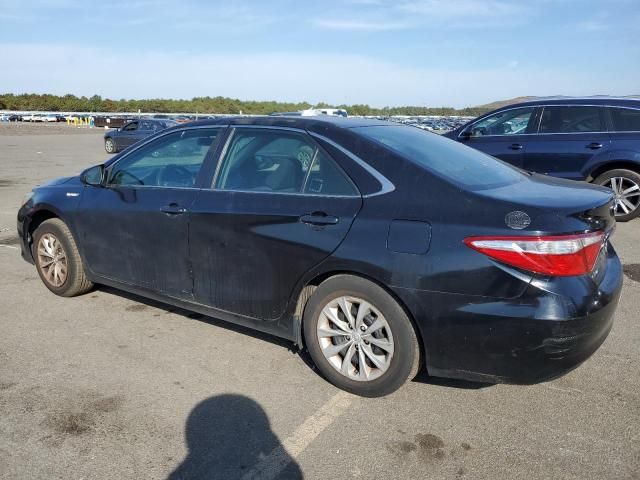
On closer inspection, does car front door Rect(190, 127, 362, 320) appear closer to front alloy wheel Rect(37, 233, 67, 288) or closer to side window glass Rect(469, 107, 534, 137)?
front alloy wheel Rect(37, 233, 67, 288)

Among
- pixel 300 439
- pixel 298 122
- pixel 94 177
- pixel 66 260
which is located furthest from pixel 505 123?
pixel 300 439

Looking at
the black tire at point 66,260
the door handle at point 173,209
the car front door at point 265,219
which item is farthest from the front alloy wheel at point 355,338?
the black tire at point 66,260

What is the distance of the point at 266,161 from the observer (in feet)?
12.4

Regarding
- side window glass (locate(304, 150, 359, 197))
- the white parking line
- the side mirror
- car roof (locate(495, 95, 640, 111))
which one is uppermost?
car roof (locate(495, 95, 640, 111))

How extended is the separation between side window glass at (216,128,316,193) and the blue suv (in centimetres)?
590

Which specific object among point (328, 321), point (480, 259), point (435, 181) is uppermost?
point (435, 181)

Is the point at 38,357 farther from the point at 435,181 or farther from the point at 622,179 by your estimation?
the point at 622,179

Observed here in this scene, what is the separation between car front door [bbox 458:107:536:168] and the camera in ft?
28.6

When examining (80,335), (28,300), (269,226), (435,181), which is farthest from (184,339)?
(435,181)

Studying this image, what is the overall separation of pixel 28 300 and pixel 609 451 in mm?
4553

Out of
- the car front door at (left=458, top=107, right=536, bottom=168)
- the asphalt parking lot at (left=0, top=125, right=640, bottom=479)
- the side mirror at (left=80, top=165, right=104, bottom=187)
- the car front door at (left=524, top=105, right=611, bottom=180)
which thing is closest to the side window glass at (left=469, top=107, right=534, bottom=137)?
the car front door at (left=458, top=107, right=536, bottom=168)

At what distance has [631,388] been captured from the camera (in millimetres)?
3467

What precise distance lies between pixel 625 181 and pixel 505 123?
76.4 inches

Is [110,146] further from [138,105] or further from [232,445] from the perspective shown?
[138,105]
